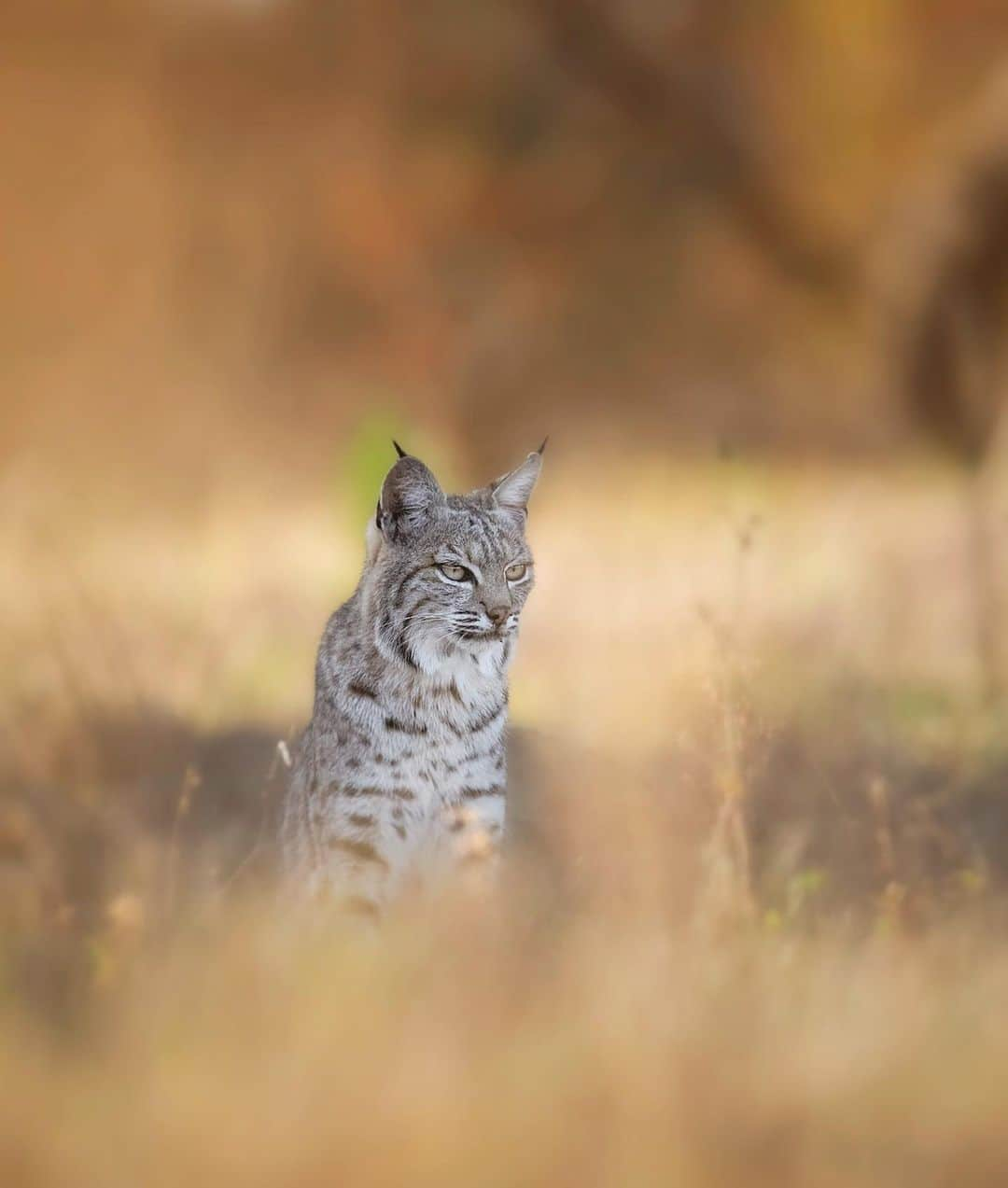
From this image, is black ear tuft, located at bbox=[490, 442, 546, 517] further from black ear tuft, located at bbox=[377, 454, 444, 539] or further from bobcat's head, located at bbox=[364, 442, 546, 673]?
black ear tuft, located at bbox=[377, 454, 444, 539]

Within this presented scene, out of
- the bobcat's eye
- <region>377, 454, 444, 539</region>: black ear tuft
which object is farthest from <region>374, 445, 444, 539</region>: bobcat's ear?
the bobcat's eye

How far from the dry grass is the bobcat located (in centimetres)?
30

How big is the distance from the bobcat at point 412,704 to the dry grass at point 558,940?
11.9 inches

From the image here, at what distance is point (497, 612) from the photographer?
4.27m

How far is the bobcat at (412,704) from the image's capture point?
4.17 metres

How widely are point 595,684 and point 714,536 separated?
145 cm

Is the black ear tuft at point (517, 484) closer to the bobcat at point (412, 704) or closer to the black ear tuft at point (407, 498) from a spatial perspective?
the bobcat at point (412, 704)

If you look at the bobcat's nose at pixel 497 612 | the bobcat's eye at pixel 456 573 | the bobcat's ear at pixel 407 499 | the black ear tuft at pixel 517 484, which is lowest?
the bobcat's nose at pixel 497 612

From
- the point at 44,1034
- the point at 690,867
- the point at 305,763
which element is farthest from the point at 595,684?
the point at 44,1034

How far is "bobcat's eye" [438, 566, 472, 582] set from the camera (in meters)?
4.33

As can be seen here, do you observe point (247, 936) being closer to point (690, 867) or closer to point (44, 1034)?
point (44, 1034)

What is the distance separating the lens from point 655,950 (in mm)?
3264

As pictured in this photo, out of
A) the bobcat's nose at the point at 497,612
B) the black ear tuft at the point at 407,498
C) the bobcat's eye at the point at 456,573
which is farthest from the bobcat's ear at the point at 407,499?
the bobcat's nose at the point at 497,612

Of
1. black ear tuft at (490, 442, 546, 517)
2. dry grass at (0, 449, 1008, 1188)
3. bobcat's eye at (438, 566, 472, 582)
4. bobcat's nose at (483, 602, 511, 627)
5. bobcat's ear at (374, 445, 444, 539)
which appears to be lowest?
dry grass at (0, 449, 1008, 1188)
